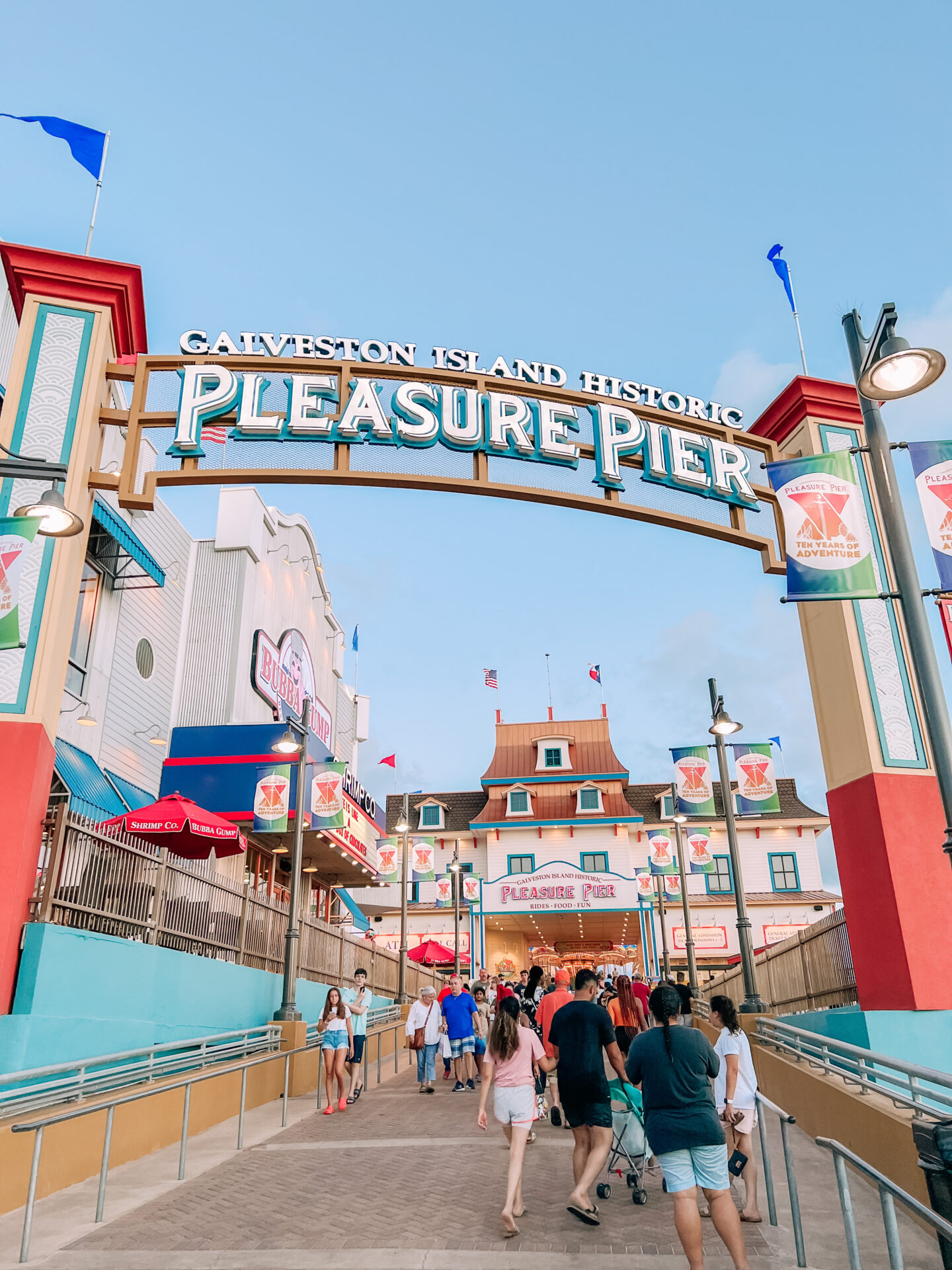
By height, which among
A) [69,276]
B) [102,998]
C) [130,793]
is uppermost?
[69,276]

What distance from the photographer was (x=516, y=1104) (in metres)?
7.48

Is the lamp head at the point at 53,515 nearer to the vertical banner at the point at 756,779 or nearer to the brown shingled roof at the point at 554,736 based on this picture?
the vertical banner at the point at 756,779

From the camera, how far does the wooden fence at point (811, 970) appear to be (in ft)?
39.1

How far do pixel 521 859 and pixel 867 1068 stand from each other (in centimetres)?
3588

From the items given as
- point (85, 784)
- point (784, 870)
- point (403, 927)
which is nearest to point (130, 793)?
point (85, 784)

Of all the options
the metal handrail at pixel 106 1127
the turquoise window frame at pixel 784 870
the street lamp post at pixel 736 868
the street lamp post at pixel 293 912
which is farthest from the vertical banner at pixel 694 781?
the turquoise window frame at pixel 784 870

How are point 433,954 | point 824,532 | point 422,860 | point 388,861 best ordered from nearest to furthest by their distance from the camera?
point 824,532 < point 433,954 < point 388,861 < point 422,860

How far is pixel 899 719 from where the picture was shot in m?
10.9

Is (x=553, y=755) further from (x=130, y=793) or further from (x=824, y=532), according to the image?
(x=824, y=532)

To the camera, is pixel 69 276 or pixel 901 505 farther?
pixel 69 276

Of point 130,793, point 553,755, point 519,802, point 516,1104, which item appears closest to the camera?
point 516,1104

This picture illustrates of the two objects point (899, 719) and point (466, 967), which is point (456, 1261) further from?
point (466, 967)

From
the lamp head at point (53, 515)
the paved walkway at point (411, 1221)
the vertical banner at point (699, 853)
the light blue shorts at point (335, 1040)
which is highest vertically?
the vertical banner at point (699, 853)

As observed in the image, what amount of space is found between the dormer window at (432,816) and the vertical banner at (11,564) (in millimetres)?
37764
